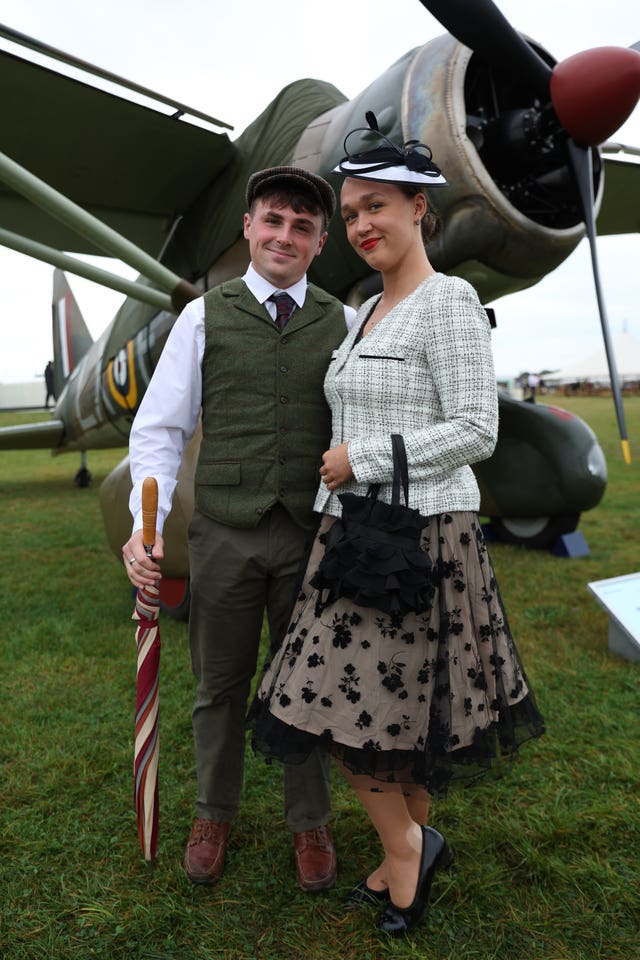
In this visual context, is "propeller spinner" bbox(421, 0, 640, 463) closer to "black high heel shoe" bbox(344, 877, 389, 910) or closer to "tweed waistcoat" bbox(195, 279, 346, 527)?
"tweed waistcoat" bbox(195, 279, 346, 527)

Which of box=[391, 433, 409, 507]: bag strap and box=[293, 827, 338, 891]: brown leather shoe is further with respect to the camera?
box=[293, 827, 338, 891]: brown leather shoe

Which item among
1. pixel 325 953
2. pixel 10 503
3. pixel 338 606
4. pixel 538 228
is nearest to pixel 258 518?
pixel 338 606

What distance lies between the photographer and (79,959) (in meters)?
1.44

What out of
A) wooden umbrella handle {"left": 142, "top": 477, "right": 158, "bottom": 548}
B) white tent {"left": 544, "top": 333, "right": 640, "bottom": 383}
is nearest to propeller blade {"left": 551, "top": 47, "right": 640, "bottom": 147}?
wooden umbrella handle {"left": 142, "top": 477, "right": 158, "bottom": 548}

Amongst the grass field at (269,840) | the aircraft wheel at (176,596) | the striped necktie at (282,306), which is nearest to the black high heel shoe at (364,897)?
the grass field at (269,840)

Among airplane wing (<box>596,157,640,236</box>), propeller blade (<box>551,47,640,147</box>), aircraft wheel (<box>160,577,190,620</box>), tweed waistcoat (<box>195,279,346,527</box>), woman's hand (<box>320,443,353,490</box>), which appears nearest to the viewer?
woman's hand (<box>320,443,353,490</box>)

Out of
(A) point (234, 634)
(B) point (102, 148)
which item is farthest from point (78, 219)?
(A) point (234, 634)

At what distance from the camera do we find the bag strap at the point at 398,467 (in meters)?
1.30

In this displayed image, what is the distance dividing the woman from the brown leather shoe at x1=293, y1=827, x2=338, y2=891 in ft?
1.05

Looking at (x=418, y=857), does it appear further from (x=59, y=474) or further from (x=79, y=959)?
(x=59, y=474)

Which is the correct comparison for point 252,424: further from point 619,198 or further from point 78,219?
point 619,198

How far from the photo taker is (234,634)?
1.69m

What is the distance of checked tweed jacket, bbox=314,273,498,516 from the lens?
130cm

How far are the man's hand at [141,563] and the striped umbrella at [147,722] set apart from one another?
0.07 m
